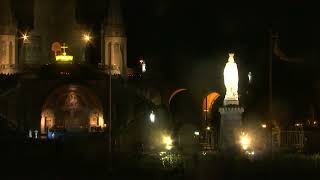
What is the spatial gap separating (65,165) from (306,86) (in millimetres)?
44019

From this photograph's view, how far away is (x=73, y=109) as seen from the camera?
266 ft

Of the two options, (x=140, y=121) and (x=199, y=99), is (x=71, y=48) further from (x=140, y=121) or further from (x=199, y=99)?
(x=140, y=121)

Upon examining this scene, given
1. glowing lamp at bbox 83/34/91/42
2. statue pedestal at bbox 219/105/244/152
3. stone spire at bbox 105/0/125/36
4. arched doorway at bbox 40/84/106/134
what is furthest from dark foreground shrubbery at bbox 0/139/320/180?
glowing lamp at bbox 83/34/91/42

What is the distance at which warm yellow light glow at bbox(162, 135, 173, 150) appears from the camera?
174 ft

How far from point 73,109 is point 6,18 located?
12153 mm

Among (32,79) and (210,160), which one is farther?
(32,79)

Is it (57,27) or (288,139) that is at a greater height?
(57,27)

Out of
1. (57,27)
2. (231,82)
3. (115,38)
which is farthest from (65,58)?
(231,82)

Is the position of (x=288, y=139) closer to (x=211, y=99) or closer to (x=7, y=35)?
(x=211, y=99)

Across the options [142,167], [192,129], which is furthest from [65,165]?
[192,129]

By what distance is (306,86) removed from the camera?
8050cm

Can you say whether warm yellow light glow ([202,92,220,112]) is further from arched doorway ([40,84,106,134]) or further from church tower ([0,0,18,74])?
church tower ([0,0,18,74])

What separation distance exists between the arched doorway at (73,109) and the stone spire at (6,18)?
32.6 ft

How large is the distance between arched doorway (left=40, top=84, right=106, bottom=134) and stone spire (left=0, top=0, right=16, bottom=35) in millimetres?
9926
